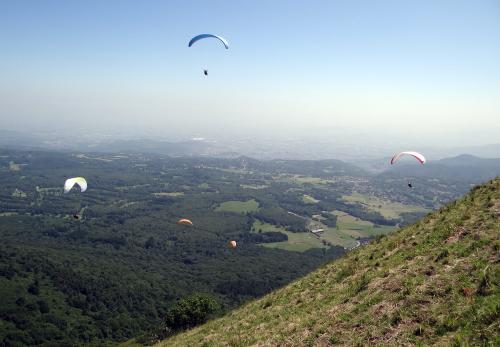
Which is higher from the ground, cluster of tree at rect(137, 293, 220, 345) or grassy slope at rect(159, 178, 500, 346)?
grassy slope at rect(159, 178, 500, 346)

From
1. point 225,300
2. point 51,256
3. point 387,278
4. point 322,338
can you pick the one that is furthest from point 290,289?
point 51,256

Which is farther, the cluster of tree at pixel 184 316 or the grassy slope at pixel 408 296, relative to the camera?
the cluster of tree at pixel 184 316

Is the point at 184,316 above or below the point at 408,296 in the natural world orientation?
below

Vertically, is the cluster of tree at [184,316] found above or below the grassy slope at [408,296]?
below

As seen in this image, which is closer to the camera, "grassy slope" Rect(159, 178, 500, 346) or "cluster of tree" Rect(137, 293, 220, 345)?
"grassy slope" Rect(159, 178, 500, 346)

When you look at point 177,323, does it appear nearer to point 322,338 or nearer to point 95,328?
point 322,338

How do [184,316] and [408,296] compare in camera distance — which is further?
[184,316]

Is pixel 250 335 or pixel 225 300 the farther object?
pixel 225 300

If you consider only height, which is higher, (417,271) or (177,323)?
(417,271)
